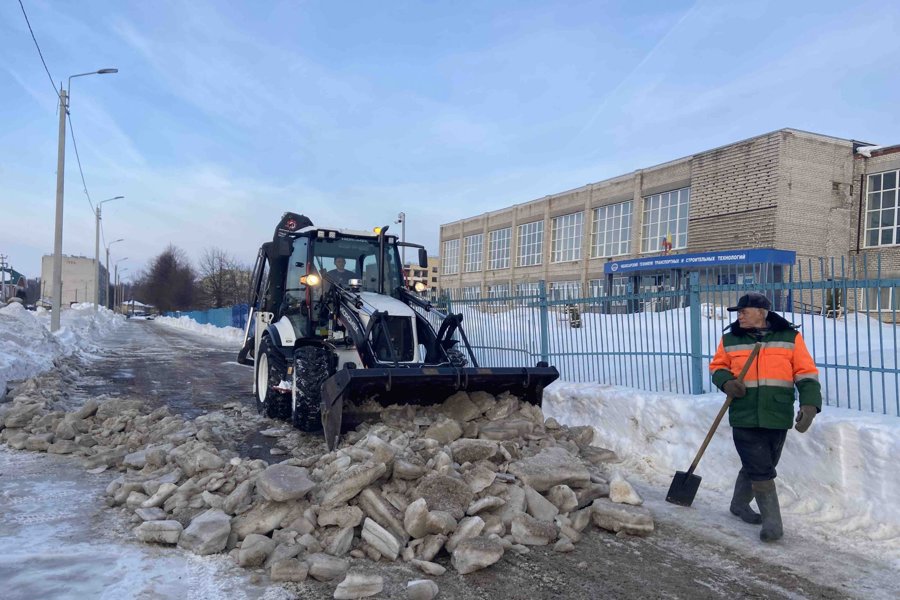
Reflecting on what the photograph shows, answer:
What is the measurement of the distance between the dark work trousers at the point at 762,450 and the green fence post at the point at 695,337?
215cm

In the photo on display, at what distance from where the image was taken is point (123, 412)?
24.7 ft

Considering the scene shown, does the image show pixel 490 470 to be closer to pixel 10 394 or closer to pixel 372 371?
pixel 372 371

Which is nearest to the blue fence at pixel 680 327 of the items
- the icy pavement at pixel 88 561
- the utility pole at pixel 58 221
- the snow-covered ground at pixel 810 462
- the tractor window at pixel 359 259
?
the snow-covered ground at pixel 810 462

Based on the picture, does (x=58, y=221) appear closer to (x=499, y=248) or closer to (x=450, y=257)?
(x=499, y=248)

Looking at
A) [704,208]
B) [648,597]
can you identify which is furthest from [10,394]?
[704,208]

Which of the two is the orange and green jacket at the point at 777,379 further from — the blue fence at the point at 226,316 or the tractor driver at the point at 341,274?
the blue fence at the point at 226,316

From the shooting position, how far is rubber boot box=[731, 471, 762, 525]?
188 inches

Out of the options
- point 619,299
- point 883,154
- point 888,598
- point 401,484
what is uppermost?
point 883,154

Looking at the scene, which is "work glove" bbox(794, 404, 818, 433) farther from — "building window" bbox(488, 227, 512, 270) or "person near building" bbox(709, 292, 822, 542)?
"building window" bbox(488, 227, 512, 270)

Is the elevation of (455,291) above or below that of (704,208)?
below

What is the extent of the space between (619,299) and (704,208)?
22.1 metres

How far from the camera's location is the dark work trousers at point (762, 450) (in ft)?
14.8

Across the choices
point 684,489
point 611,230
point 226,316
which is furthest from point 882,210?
point 226,316

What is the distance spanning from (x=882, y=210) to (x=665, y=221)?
8717mm
